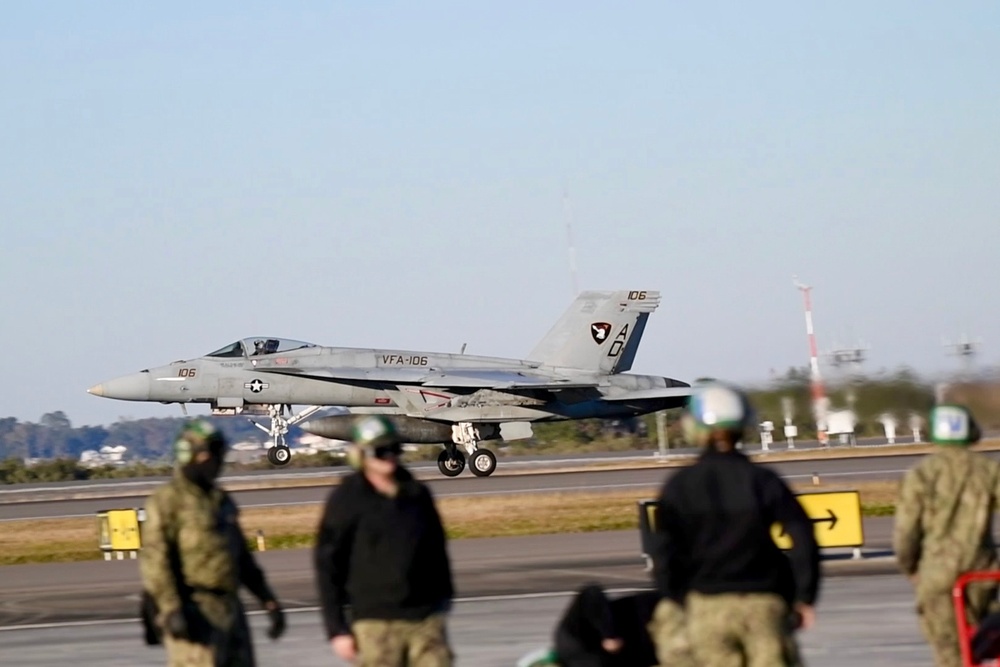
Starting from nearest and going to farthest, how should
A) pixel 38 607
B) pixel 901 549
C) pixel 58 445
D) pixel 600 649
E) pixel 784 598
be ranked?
pixel 784 598
pixel 600 649
pixel 901 549
pixel 38 607
pixel 58 445

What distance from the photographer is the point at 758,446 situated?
165 ft

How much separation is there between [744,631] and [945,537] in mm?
2088

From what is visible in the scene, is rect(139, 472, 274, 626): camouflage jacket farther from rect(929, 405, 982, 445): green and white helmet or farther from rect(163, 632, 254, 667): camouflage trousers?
rect(929, 405, 982, 445): green and white helmet

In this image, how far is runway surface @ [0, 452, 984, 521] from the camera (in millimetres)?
31672

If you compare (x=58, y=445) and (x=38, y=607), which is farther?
(x=58, y=445)

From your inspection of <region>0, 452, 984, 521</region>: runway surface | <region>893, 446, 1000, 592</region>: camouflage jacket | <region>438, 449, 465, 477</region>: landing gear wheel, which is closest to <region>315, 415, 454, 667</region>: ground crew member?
<region>893, 446, 1000, 592</region>: camouflage jacket

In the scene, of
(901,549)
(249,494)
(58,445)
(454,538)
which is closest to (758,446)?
(249,494)

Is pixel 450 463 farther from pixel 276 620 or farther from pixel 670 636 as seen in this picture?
pixel 670 636

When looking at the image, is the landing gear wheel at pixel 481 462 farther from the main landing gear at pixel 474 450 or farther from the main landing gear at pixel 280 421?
the main landing gear at pixel 280 421

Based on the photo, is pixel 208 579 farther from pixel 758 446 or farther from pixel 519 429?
pixel 758 446

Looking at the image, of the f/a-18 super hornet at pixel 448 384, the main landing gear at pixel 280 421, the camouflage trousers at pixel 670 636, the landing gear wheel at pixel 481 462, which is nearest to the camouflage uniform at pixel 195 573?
the camouflage trousers at pixel 670 636

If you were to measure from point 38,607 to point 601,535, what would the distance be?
7984 mm

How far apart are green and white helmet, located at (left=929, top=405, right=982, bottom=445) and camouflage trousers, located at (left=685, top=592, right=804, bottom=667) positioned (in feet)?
6.95

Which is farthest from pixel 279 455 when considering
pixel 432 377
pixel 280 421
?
pixel 432 377
